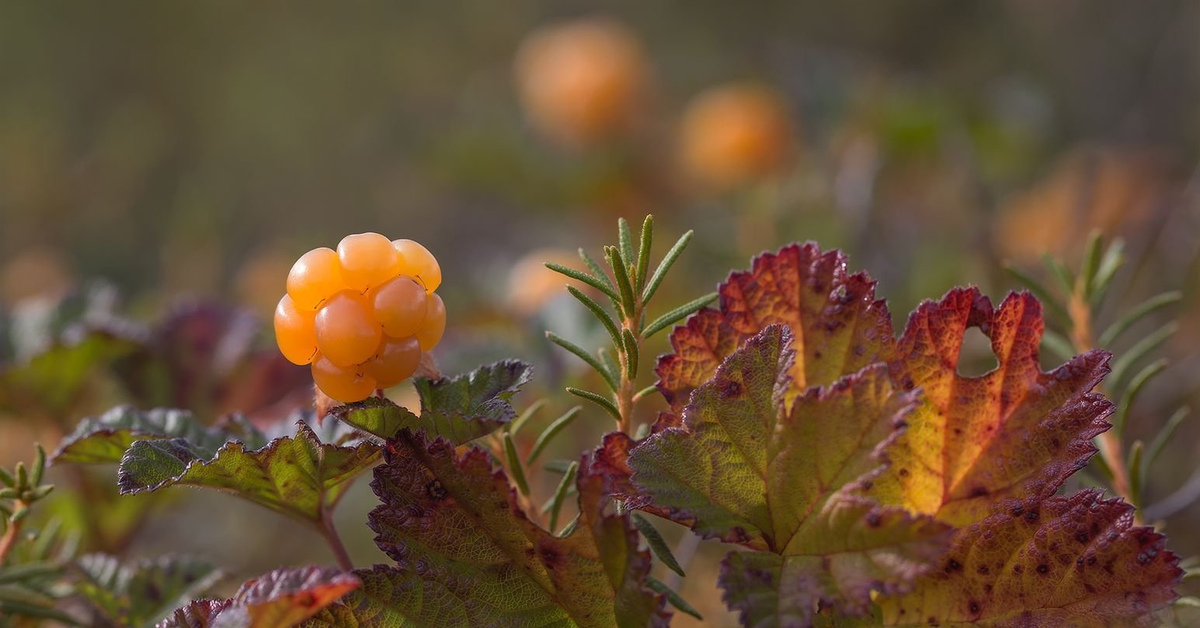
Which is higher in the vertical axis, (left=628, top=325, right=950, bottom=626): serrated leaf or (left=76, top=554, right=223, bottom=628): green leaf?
(left=76, top=554, right=223, bottom=628): green leaf

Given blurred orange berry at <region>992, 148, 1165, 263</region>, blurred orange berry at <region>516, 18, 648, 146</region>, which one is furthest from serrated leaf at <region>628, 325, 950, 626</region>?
blurred orange berry at <region>516, 18, 648, 146</region>

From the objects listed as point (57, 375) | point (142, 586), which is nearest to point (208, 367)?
point (57, 375)

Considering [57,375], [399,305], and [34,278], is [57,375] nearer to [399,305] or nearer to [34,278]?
[399,305]

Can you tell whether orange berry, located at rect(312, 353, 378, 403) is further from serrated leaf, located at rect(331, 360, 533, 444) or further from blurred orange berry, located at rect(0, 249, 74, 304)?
blurred orange berry, located at rect(0, 249, 74, 304)

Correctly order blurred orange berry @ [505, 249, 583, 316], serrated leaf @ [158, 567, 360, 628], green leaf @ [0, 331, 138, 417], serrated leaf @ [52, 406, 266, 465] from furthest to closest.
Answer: blurred orange berry @ [505, 249, 583, 316] < green leaf @ [0, 331, 138, 417] < serrated leaf @ [52, 406, 266, 465] < serrated leaf @ [158, 567, 360, 628]

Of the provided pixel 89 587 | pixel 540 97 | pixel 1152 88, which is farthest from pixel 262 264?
pixel 1152 88

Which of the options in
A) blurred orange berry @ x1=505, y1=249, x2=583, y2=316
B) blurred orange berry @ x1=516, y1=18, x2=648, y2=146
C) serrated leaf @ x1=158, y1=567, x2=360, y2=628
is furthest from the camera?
blurred orange berry @ x1=516, y1=18, x2=648, y2=146
